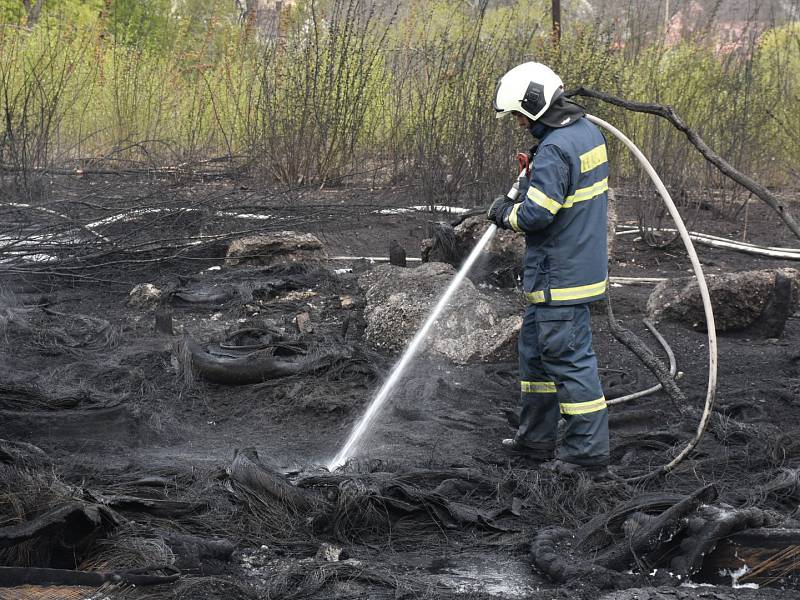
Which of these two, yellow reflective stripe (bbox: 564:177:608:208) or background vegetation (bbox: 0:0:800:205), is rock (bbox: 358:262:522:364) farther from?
background vegetation (bbox: 0:0:800:205)

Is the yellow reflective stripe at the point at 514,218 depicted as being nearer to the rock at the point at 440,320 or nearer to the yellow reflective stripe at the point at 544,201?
the yellow reflective stripe at the point at 544,201

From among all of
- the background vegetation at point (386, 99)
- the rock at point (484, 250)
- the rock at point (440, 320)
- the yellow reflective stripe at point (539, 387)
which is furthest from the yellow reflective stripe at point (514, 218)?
the background vegetation at point (386, 99)

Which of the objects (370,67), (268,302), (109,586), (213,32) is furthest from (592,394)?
(213,32)

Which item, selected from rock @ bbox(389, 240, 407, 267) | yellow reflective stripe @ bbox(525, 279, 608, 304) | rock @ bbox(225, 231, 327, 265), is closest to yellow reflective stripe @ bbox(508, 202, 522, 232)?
yellow reflective stripe @ bbox(525, 279, 608, 304)

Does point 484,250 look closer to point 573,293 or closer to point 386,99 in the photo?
point 573,293

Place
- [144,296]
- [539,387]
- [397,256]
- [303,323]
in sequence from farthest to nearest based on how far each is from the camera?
[397,256] < [144,296] < [303,323] < [539,387]

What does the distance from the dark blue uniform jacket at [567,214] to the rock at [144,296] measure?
11.9ft

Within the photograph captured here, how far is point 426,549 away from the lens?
365 centimetres

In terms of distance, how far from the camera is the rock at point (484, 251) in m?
7.58

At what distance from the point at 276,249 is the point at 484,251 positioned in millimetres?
1904

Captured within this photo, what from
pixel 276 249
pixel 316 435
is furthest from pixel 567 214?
pixel 276 249

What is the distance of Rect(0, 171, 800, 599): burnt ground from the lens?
3.30m

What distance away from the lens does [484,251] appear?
769cm

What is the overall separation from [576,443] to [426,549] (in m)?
1.17
